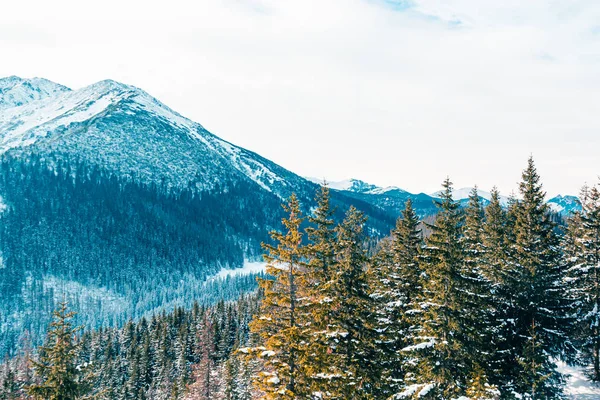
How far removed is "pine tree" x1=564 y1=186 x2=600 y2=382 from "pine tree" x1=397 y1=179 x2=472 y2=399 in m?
13.7

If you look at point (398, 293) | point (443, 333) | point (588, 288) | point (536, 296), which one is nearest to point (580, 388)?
point (588, 288)

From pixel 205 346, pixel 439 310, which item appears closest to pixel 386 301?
pixel 439 310

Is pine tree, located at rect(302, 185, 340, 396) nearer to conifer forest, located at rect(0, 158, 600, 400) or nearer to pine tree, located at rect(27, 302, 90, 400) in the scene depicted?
conifer forest, located at rect(0, 158, 600, 400)

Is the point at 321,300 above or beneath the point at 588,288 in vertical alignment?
above

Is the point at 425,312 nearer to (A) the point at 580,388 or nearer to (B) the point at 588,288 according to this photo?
(B) the point at 588,288

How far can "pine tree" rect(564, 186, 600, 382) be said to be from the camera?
1280 inches

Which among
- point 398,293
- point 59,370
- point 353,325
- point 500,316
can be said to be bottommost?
point 59,370

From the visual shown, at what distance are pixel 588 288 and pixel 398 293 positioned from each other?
15.2 metres

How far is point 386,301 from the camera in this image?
99.6 feet

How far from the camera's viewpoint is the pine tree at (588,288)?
32.5m

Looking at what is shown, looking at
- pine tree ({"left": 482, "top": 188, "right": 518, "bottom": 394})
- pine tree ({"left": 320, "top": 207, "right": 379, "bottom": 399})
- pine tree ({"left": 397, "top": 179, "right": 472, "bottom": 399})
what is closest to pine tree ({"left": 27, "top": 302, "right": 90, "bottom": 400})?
pine tree ({"left": 320, "top": 207, "right": 379, "bottom": 399})

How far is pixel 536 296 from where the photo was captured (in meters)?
31.0

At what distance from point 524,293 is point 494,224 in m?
9.32

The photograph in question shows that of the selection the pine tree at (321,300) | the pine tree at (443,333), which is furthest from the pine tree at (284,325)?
the pine tree at (443,333)
